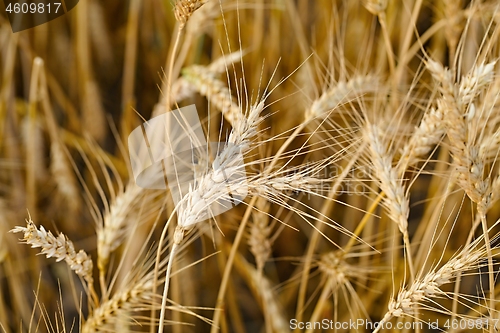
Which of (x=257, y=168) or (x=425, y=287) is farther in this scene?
(x=257, y=168)

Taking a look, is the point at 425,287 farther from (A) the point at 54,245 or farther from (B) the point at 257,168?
(A) the point at 54,245

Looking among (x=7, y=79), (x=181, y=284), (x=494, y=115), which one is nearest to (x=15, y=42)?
(x=7, y=79)

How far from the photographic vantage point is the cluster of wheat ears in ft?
1.77

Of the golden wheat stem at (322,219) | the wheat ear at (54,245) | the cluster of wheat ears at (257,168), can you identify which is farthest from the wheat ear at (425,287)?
the wheat ear at (54,245)

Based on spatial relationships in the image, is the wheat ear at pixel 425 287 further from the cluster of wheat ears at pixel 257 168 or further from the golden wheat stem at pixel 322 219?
the golden wheat stem at pixel 322 219

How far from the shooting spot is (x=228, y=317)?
87cm

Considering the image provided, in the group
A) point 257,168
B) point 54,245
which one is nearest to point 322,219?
point 257,168

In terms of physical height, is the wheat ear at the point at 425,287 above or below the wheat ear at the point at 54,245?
below

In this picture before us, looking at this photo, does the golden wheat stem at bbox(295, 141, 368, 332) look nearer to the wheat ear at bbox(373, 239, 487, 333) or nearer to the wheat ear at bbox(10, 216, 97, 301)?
the wheat ear at bbox(373, 239, 487, 333)

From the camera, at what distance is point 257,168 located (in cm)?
60

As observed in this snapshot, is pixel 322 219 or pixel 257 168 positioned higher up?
pixel 257 168

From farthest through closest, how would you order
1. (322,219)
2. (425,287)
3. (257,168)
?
(322,219) → (257,168) → (425,287)

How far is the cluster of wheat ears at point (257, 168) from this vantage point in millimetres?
540

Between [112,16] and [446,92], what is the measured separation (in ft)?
2.70
